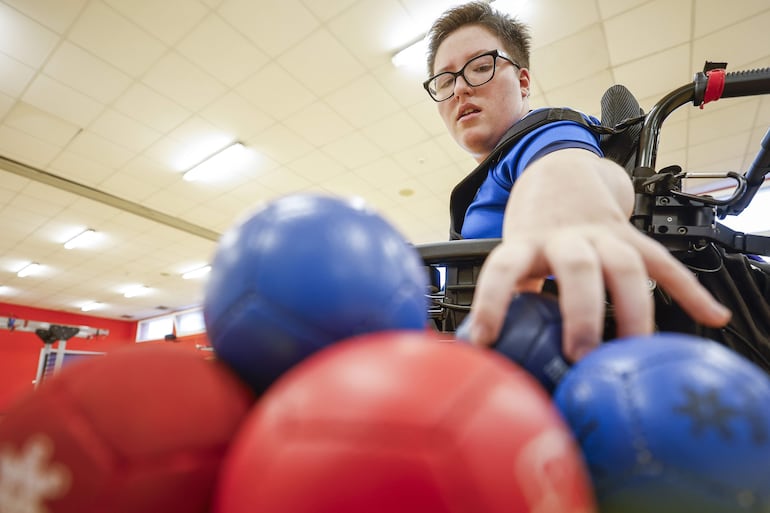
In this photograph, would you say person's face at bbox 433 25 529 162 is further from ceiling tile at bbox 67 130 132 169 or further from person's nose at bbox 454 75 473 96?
ceiling tile at bbox 67 130 132 169

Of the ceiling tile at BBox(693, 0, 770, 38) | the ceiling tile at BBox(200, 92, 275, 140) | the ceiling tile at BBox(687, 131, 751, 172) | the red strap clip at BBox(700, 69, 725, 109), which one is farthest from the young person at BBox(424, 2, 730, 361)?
the ceiling tile at BBox(687, 131, 751, 172)

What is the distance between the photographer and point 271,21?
2.90 meters

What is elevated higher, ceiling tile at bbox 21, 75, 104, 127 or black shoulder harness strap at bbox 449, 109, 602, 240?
ceiling tile at bbox 21, 75, 104, 127

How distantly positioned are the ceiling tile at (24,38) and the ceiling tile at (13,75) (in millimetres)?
65

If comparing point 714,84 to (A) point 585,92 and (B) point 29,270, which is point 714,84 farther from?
(B) point 29,270

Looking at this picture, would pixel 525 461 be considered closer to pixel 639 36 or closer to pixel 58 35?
pixel 639 36

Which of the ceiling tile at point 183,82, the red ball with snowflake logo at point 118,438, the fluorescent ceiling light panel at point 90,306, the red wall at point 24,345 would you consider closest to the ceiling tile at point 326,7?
the ceiling tile at point 183,82

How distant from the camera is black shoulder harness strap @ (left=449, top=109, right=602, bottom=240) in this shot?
1.03m

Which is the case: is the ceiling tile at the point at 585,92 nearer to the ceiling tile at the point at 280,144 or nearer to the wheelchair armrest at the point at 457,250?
the ceiling tile at the point at 280,144

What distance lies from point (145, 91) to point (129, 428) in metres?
3.97

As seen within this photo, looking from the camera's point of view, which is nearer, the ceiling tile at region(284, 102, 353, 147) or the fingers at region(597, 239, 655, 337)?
the fingers at region(597, 239, 655, 337)

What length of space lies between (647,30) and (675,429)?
3492 mm

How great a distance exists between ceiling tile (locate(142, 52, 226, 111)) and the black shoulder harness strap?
9.66 feet

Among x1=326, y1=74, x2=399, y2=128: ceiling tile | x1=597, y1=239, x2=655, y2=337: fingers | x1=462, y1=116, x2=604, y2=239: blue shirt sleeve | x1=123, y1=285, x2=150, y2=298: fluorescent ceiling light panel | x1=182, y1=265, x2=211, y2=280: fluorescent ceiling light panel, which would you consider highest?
x1=326, y1=74, x2=399, y2=128: ceiling tile
